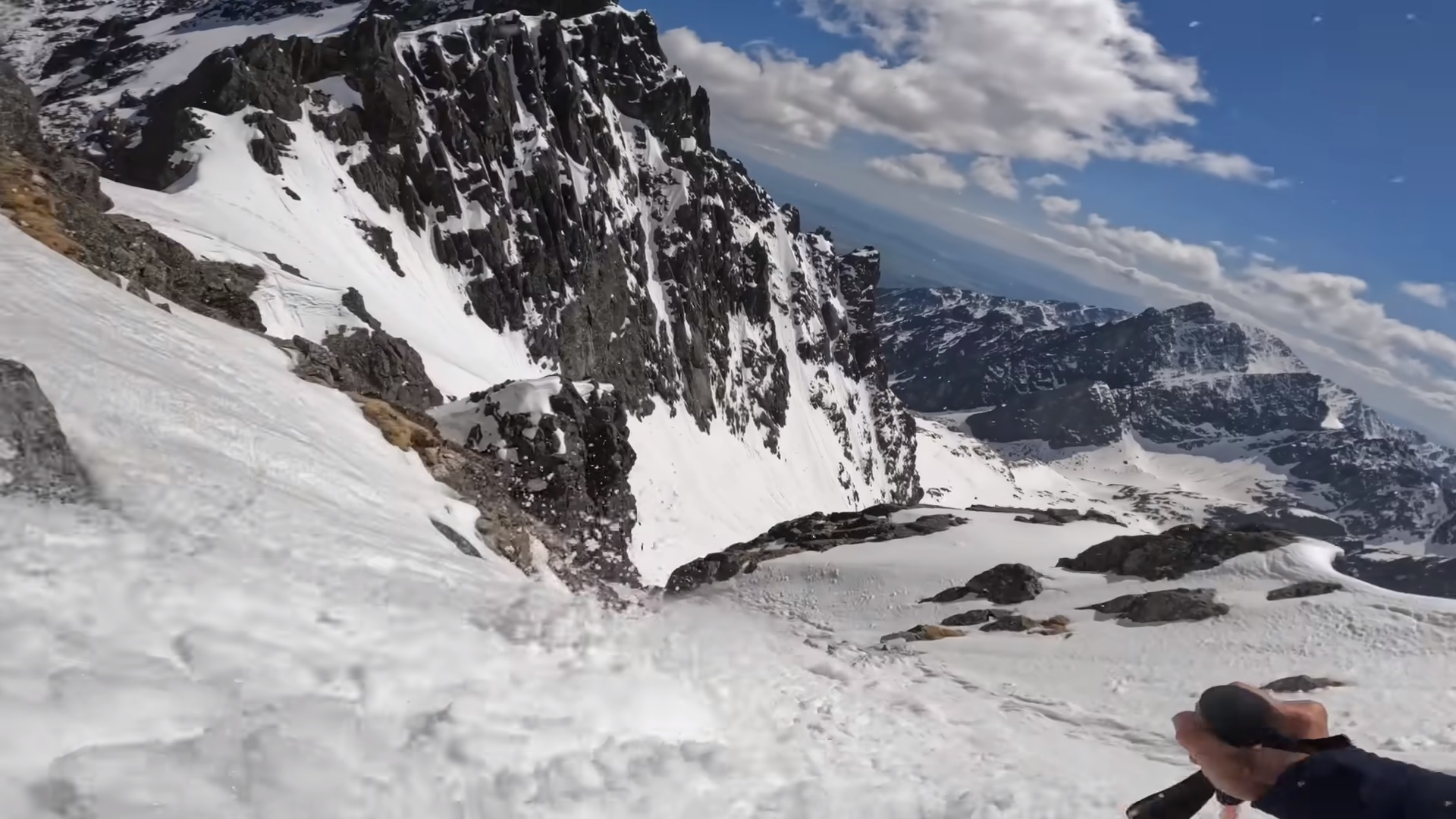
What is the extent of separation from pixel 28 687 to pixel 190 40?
112591 millimetres

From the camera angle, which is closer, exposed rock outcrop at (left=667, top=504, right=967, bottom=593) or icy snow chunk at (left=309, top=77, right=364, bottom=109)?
exposed rock outcrop at (left=667, top=504, right=967, bottom=593)

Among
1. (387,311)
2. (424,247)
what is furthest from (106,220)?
(424,247)

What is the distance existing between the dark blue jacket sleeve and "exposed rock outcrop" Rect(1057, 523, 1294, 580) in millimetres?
27132

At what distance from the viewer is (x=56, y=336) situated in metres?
8.96

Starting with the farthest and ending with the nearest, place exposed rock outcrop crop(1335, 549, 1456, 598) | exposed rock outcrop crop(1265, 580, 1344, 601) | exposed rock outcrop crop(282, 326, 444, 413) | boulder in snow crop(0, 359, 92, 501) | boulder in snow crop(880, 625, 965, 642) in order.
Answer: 1. exposed rock outcrop crop(1335, 549, 1456, 598)
2. exposed rock outcrop crop(282, 326, 444, 413)
3. boulder in snow crop(880, 625, 965, 642)
4. exposed rock outcrop crop(1265, 580, 1344, 601)
5. boulder in snow crop(0, 359, 92, 501)

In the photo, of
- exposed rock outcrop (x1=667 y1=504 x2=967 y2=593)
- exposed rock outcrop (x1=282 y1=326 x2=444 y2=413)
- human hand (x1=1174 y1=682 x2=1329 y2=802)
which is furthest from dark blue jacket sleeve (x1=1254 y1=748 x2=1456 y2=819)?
exposed rock outcrop (x1=667 y1=504 x2=967 y2=593)

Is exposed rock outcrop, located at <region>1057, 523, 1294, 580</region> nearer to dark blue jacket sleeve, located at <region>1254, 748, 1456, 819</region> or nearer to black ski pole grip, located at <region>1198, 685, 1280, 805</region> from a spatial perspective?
black ski pole grip, located at <region>1198, 685, 1280, 805</region>

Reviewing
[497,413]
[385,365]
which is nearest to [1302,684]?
[497,413]

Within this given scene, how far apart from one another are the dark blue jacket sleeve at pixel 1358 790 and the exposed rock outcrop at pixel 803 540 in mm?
34182

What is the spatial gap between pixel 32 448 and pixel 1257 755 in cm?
763

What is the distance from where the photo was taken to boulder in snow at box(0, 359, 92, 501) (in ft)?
18.2

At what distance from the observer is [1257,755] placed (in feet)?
9.25

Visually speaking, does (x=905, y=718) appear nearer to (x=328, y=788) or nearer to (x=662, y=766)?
(x=662, y=766)

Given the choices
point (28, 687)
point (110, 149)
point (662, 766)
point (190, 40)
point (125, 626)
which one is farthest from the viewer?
point (190, 40)
